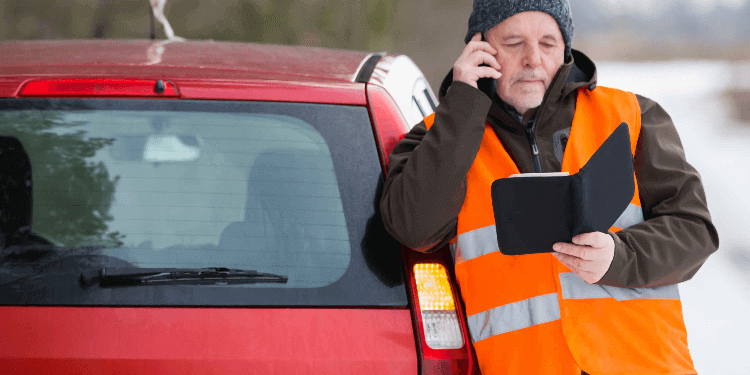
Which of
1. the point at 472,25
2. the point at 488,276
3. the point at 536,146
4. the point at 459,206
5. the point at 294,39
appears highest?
the point at 472,25

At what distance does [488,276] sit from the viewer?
6.33 feet

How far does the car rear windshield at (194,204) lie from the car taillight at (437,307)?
7 centimetres

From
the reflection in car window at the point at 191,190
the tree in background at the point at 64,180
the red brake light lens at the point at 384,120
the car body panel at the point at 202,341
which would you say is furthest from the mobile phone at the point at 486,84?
the tree in background at the point at 64,180

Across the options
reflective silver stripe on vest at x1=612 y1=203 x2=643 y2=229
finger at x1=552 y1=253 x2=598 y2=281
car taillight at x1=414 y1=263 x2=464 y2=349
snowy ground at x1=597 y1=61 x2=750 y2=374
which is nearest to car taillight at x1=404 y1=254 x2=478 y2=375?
car taillight at x1=414 y1=263 x2=464 y2=349

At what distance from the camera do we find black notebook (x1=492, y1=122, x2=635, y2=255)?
162 cm

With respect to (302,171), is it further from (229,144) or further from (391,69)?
(391,69)

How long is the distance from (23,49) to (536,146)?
5.19ft

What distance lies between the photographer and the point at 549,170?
203 cm

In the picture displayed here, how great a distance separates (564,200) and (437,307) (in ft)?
1.45

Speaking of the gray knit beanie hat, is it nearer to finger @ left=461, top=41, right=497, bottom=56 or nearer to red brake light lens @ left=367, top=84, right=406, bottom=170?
finger @ left=461, top=41, right=497, bottom=56

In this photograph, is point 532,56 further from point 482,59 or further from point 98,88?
point 98,88

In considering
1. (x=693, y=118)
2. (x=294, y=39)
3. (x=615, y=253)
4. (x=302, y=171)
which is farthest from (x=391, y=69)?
(x=693, y=118)

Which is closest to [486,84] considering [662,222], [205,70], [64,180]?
[662,222]

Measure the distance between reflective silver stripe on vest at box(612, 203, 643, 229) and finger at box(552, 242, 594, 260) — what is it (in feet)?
0.97
